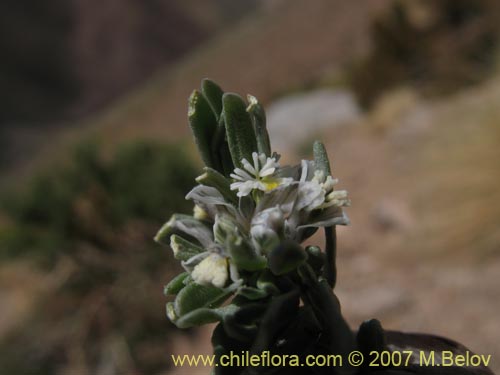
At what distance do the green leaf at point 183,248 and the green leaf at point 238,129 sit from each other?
0.56 ft

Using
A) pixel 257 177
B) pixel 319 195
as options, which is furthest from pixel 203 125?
pixel 319 195

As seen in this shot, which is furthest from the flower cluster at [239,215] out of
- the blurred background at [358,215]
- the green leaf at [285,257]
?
the blurred background at [358,215]

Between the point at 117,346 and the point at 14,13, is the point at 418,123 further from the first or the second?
the point at 14,13

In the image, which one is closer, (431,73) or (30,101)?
(431,73)

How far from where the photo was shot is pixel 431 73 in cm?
746

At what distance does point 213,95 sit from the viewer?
3.34 feet

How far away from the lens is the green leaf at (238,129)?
96 centimetres

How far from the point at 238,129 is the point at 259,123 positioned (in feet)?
0.13

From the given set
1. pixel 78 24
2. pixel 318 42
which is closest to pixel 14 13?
pixel 78 24

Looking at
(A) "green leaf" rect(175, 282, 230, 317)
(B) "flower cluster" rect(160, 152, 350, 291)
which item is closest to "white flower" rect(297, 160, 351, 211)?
(B) "flower cluster" rect(160, 152, 350, 291)

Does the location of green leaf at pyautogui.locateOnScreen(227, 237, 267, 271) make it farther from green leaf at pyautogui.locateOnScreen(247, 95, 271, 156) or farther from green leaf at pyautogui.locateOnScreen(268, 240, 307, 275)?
green leaf at pyautogui.locateOnScreen(247, 95, 271, 156)

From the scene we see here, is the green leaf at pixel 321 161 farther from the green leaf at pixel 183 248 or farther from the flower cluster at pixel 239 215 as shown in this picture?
the green leaf at pixel 183 248

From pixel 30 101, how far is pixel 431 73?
27338 mm

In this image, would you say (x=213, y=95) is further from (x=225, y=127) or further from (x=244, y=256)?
(x=244, y=256)
